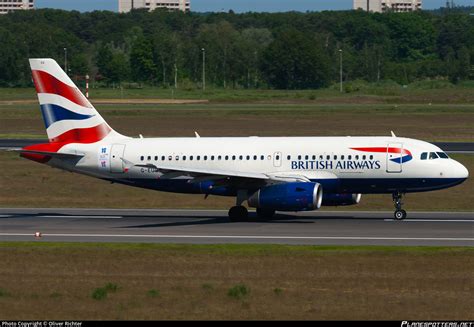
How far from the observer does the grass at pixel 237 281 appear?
26922 mm

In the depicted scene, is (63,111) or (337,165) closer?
(337,165)

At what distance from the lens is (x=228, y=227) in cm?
4534

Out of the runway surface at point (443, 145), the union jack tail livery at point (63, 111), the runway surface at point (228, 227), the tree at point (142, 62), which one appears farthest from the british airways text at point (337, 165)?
the tree at point (142, 62)

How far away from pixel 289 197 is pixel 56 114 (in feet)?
40.3

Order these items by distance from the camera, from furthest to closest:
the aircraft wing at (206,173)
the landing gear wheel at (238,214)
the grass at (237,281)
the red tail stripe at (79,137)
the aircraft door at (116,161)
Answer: the red tail stripe at (79,137) < the aircraft door at (116,161) < the landing gear wheel at (238,214) < the aircraft wing at (206,173) < the grass at (237,281)

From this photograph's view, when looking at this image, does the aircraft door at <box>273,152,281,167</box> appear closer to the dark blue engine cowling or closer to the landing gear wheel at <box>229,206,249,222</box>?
the dark blue engine cowling

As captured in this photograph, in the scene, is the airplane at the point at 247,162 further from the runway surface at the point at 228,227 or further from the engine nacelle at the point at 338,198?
the runway surface at the point at 228,227

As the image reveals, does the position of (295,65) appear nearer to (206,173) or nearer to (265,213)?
(265,213)

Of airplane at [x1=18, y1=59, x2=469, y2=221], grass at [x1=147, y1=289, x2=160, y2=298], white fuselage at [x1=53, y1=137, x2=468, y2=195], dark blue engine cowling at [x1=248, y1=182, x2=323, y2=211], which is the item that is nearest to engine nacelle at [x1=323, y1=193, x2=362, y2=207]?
airplane at [x1=18, y1=59, x2=469, y2=221]

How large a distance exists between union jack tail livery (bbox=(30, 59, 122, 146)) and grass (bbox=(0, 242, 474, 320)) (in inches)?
449

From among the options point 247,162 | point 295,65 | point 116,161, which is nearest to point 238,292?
point 247,162

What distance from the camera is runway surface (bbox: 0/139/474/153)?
3014 inches

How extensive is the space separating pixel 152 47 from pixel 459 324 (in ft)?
557

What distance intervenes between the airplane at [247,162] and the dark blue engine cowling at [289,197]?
1.6 inches
